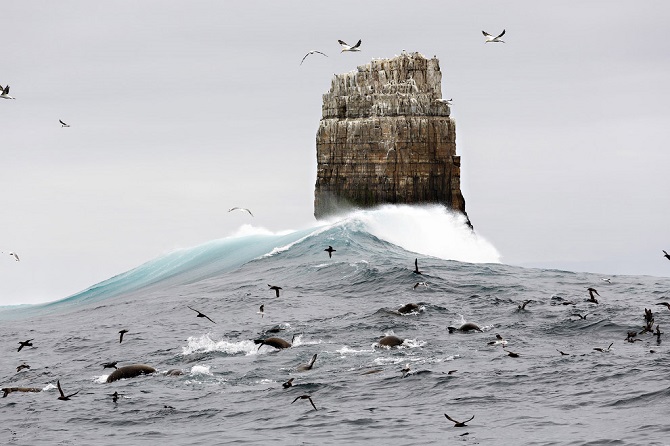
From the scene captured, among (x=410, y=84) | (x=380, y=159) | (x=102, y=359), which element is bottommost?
(x=102, y=359)

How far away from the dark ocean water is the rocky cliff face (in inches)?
987

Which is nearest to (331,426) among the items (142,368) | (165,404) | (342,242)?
(165,404)

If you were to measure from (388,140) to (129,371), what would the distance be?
176 ft

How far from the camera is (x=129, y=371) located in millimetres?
32219

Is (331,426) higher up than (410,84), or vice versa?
(410,84)

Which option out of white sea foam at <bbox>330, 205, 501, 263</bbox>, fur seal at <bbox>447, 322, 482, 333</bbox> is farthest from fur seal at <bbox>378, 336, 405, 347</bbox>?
white sea foam at <bbox>330, 205, 501, 263</bbox>

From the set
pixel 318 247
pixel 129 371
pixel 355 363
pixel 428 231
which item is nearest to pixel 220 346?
pixel 129 371

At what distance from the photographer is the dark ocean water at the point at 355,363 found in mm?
24328

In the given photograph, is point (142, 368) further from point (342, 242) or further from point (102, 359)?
point (342, 242)

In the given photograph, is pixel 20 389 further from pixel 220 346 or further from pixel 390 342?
pixel 390 342

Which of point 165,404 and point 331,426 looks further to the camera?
point 165,404

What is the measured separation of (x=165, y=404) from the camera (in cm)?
2775

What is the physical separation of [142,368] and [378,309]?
1198cm

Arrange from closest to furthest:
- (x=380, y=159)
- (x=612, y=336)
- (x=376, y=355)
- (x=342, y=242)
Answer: (x=376, y=355) → (x=612, y=336) → (x=342, y=242) → (x=380, y=159)
